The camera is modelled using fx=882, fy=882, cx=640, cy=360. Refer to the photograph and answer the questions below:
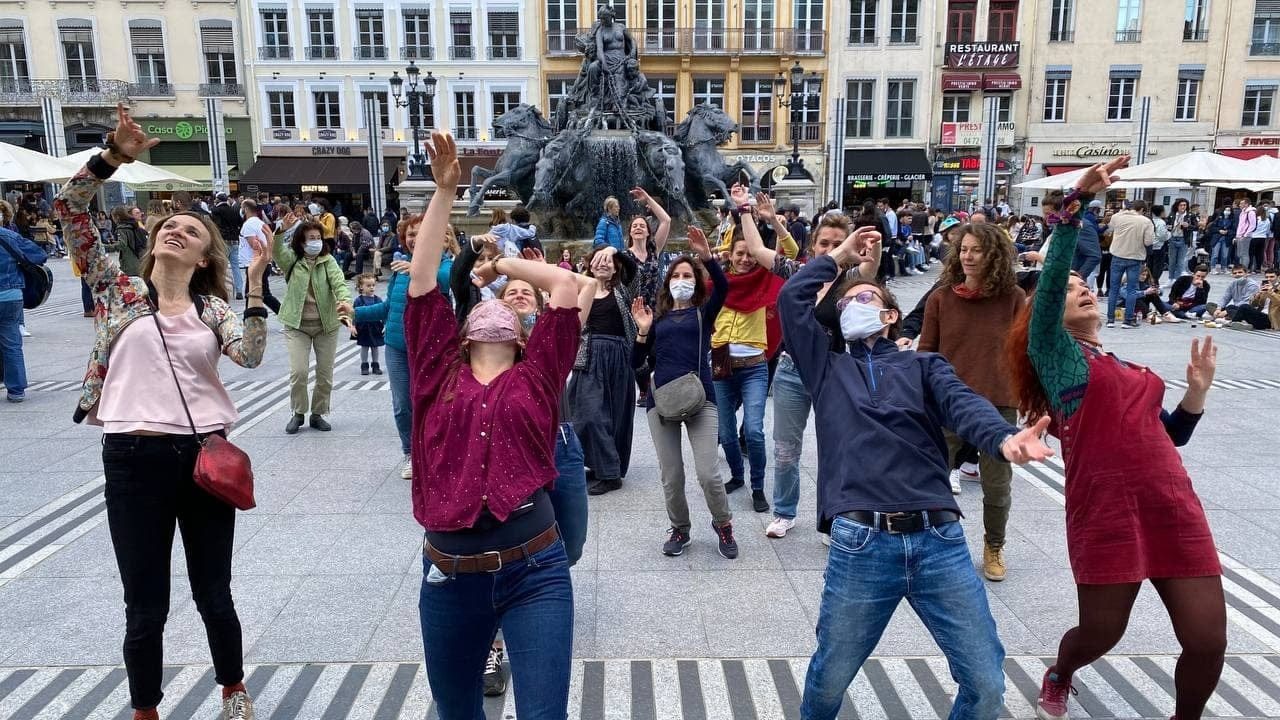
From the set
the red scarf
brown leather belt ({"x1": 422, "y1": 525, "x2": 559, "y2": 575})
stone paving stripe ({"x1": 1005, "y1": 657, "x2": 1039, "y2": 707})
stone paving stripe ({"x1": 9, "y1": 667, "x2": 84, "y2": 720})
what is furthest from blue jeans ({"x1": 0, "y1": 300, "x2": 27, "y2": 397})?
stone paving stripe ({"x1": 1005, "y1": 657, "x2": 1039, "y2": 707})

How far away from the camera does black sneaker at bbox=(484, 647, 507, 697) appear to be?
3.75m

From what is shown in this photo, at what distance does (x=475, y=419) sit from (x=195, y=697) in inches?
83.1

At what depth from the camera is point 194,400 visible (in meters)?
3.30

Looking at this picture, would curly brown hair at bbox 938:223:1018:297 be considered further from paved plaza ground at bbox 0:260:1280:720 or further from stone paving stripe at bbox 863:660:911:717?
stone paving stripe at bbox 863:660:911:717

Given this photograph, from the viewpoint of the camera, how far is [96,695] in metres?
3.73

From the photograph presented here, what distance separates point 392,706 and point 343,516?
7.83ft

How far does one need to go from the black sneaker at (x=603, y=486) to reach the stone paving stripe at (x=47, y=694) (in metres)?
3.23

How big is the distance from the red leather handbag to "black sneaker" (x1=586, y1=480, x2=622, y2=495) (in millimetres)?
3208

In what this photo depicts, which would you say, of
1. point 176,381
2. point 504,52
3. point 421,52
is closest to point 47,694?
point 176,381

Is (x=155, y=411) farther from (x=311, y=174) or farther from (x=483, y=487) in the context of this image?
(x=311, y=174)

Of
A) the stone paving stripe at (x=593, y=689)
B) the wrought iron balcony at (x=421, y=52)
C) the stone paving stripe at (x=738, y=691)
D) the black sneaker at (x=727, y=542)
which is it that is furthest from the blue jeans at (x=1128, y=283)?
the wrought iron balcony at (x=421, y=52)

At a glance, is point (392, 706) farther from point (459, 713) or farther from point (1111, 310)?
point (1111, 310)

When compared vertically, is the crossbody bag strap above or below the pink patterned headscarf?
below

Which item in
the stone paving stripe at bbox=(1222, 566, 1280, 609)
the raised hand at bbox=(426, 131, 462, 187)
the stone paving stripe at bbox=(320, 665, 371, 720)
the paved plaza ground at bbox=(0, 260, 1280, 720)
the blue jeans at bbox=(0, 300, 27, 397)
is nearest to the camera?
the raised hand at bbox=(426, 131, 462, 187)
